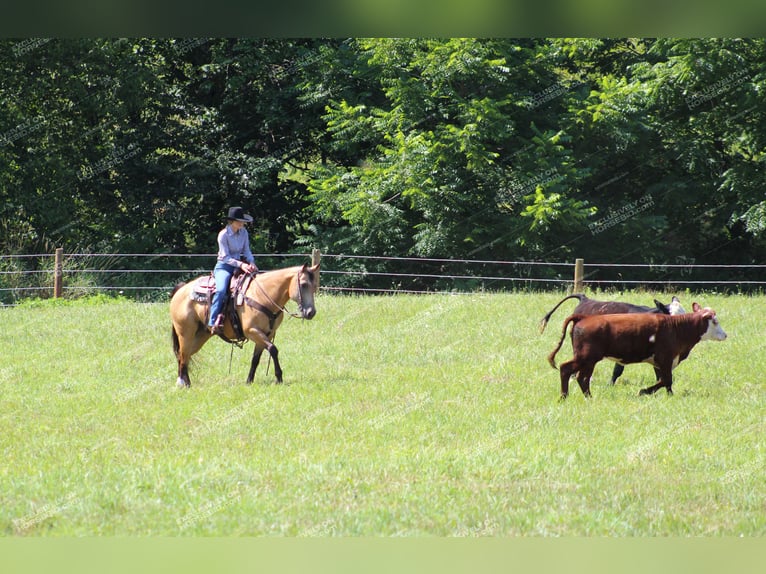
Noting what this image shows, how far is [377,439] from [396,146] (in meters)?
19.7

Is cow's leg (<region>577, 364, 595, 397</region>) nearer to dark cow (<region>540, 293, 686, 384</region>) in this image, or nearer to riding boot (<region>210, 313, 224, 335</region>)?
dark cow (<region>540, 293, 686, 384</region>)

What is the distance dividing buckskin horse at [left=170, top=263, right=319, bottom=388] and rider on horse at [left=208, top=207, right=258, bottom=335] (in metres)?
0.20

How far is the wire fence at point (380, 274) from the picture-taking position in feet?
88.3

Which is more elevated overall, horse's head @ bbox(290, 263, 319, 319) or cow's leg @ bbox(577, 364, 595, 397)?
horse's head @ bbox(290, 263, 319, 319)

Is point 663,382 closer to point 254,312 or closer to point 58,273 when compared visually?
point 254,312

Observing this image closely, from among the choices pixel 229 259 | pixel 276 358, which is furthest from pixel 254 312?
pixel 229 259

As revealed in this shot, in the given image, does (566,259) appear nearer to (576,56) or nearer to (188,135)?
(576,56)

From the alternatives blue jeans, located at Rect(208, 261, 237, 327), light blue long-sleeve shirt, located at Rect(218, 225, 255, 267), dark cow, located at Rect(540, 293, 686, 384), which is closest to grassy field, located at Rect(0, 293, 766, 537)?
dark cow, located at Rect(540, 293, 686, 384)

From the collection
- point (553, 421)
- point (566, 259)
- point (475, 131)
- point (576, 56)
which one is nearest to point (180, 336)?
point (553, 421)

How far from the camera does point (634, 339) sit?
12.5 metres

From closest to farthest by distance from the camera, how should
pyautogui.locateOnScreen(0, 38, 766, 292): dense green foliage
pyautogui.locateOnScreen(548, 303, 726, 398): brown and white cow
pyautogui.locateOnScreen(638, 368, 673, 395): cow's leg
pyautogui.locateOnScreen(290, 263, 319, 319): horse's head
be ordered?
pyautogui.locateOnScreen(548, 303, 726, 398): brown and white cow → pyautogui.locateOnScreen(638, 368, 673, 395): cow's leg → pyautogui.locateOnScreen(290, 263, 319, 319): horse's head → pyautogui.locateOnScreen(0, 38, 766, 292): dense green foliage

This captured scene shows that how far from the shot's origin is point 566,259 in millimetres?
29750

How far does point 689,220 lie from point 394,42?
1076 cm

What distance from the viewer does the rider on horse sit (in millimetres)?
13797
